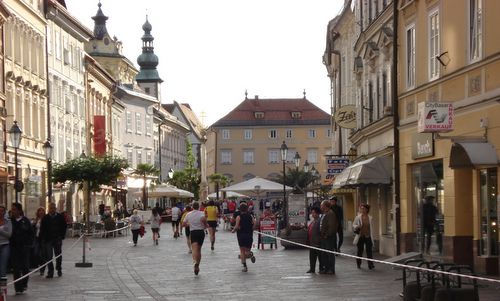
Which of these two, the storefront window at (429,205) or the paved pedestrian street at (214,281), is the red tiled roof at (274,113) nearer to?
the paved pedestrian street at (214,281)

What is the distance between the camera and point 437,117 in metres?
22.5

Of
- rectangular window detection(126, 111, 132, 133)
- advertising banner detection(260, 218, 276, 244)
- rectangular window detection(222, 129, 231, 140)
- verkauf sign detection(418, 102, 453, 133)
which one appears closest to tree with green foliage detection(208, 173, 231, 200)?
rectangular window detection(222, 129, 231, 140)

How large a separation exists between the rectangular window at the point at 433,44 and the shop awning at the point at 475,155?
3.85m

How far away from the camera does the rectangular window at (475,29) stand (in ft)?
71.5

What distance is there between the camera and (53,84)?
208 feet

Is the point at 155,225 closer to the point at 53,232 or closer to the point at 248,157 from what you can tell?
the point at 53,232

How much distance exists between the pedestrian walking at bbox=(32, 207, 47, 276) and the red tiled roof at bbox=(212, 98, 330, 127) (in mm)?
120366

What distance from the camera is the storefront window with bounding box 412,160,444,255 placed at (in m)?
25.6

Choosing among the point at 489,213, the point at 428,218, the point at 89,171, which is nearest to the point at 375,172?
the point at 428,218

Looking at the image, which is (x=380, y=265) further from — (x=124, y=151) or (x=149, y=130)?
(x=149, y=130)

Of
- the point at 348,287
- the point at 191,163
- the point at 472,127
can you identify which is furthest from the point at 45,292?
the point at 191,163

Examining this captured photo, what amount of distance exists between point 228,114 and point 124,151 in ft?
165

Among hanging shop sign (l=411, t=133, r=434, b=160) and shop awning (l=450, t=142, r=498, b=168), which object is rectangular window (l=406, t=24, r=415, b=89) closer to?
hanging shop sign (l=411, t=133, r=434, b=160)

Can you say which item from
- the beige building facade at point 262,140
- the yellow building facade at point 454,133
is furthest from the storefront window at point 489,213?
the beige building facade at point 262,140
